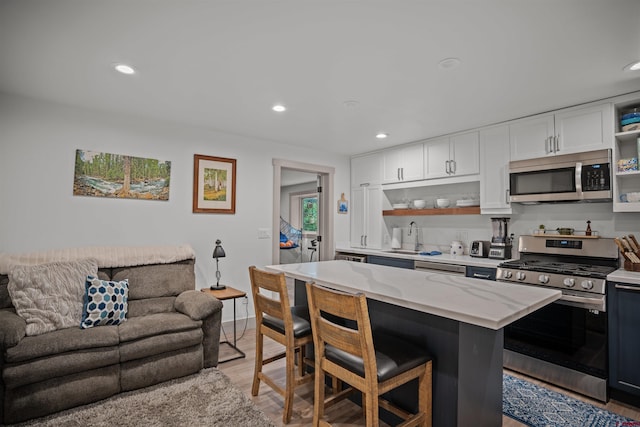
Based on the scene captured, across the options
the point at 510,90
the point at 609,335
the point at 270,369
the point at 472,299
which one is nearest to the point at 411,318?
the point at 472,299

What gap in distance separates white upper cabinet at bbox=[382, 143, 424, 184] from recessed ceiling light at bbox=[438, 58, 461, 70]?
6.78ft

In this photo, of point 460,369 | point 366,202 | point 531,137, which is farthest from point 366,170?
point 460,369

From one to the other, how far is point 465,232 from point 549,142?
140 centimetres

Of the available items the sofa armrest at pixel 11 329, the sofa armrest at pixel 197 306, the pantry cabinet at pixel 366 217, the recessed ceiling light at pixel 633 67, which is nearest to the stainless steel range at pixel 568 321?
the recessed ceiling light at pixel 633 67

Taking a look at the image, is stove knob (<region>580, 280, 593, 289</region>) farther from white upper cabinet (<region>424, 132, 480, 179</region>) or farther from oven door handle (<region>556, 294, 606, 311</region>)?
white upper cabinet (<region>424, 132, 480, 179</region>)

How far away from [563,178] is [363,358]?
2740mm

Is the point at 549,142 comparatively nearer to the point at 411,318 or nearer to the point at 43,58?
the point at 411,318

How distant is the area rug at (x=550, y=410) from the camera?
2232 millimetres

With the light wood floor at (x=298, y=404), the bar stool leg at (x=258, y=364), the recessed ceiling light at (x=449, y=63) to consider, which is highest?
the recessed ceiling light at (x=449, y=63)

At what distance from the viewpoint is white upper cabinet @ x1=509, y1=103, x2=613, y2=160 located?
288cm

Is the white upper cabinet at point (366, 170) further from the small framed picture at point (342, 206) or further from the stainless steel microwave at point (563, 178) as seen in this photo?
the stainless steel microwave at point (563, 178)

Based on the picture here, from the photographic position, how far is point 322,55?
2.22 meters

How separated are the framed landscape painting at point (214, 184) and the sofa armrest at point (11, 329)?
1823 millimetres

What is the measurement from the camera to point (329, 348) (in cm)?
183
